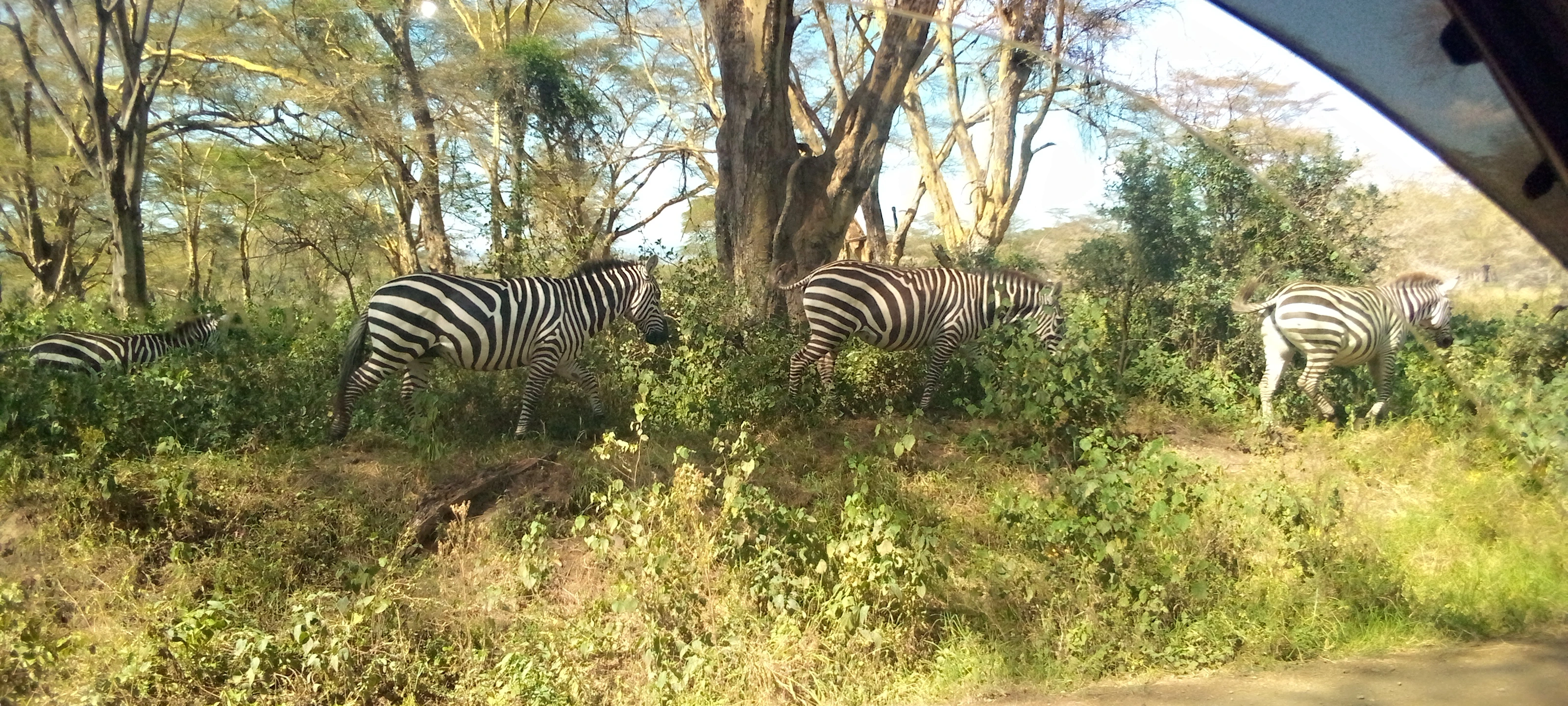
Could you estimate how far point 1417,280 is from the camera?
2289 mm

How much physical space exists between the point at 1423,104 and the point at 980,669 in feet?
8.68

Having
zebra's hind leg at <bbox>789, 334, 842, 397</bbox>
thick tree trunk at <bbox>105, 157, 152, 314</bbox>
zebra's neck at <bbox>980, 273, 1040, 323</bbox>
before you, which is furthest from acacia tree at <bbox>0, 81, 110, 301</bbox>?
zebra's neck at <bbox>980, 273, 1040, 323</bbox>

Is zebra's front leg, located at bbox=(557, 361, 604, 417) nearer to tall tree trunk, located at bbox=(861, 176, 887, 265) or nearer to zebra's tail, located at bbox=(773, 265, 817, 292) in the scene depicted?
zebra's tail, located at bbox=(773, 265, 817, 292)

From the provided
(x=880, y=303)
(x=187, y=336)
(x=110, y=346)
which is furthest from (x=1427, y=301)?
(x=187, y=336)

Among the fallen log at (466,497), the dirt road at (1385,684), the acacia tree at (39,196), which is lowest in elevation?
the dirt road at (1385,684)

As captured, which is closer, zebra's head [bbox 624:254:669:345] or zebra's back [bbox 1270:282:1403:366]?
zebra's back [bbox 1270:282:1403:366]

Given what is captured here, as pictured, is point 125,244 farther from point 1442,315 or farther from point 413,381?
point 1442,315

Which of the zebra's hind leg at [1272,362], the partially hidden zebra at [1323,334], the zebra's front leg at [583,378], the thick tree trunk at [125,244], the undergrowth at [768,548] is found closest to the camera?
the undergrowth at [768,548]

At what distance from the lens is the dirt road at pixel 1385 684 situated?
3.10m

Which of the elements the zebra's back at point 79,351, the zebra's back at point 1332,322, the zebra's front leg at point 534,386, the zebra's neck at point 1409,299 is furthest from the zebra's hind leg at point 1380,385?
the zebra's back at point 79,351

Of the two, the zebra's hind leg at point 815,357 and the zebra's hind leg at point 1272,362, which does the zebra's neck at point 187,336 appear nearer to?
Answer: the zebra's hind leg at point 815,357

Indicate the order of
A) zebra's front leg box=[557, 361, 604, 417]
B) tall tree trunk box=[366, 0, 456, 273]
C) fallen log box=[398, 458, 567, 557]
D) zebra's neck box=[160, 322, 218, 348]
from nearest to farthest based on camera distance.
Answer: fallen log box=[398, 458, 567, 557] < zebra's front leg box=[557, 361, 604, 417] < zebra's neck box=[160, 322, 218, 348] < tall tree trunk box=[366, 0, 456, 273]

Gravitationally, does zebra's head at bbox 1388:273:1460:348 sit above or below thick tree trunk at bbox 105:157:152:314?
below

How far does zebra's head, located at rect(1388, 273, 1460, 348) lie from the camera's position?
225 centimetres
